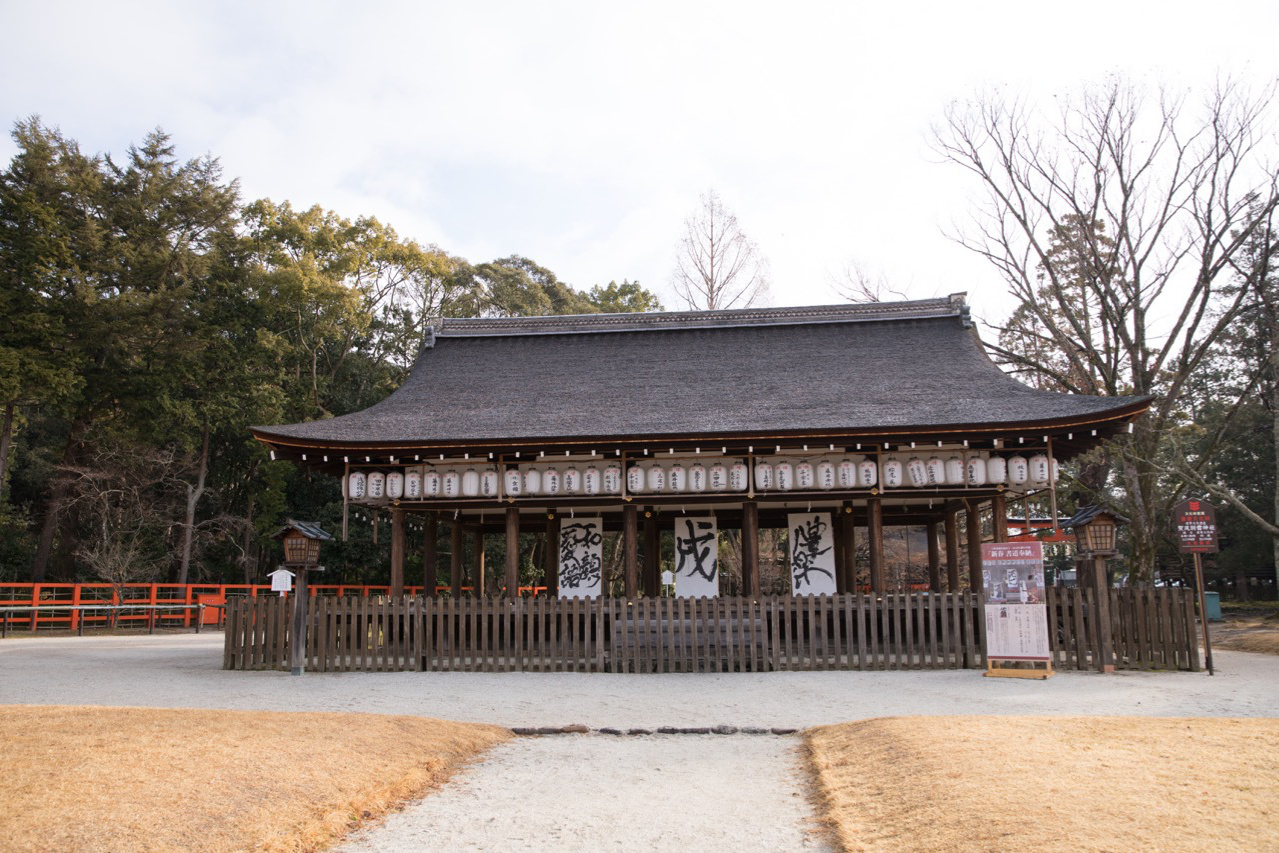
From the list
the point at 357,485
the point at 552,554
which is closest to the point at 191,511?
the point at 552,554

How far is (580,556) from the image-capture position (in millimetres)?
16312

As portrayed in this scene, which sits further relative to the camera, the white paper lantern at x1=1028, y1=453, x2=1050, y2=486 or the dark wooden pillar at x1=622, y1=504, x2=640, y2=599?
the dark wooden pillar at x1=622, y1=504, x2=640, y2=599

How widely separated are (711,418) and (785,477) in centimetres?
157

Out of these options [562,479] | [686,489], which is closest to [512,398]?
[562,479]

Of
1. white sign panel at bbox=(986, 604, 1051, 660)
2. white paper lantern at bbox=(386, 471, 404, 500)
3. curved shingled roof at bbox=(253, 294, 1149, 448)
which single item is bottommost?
white sign panel at bbox=(986, 604, 1051, 660)

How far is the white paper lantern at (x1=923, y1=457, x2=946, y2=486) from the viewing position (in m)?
13.5

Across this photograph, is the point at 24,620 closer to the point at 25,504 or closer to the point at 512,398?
the point at 25,504

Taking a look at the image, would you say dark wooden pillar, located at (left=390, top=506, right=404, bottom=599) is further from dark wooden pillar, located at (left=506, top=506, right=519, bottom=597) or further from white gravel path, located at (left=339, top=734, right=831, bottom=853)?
white gravel path, located at (left=339, top=734, right=831, bottom=853)

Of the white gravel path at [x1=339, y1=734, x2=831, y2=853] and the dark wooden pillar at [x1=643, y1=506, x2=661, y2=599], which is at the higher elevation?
the dark wooden pillar at [x1=643, y1=506, x2=661, y2=599]

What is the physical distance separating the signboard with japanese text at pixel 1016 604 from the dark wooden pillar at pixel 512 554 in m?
7.36

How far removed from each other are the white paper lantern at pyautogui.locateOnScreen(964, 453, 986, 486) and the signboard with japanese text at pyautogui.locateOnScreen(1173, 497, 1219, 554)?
2.74 meters

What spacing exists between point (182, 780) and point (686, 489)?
9587 mm

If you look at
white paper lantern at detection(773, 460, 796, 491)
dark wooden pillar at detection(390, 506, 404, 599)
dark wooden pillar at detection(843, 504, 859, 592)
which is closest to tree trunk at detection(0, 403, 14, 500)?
dark wooden pillar at detection(390, 506, 404, 599)

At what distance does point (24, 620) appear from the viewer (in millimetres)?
22891
